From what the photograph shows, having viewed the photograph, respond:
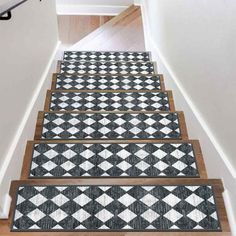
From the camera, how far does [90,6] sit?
5879 mm

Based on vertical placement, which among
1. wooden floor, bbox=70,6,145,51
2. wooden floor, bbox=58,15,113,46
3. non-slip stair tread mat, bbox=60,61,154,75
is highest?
wooden floor, bbox=58,15,113,46

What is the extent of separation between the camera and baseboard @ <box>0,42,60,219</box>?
161 cm

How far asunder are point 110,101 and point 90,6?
3.62m

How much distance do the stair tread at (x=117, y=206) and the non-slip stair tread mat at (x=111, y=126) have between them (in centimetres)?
62

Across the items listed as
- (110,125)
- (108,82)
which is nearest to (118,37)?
(108,82)

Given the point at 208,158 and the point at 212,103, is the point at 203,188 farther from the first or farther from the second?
the point at 212,103

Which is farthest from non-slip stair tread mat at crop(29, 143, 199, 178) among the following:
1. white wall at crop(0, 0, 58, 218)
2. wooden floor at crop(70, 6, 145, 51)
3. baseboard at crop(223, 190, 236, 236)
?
Result: wooden floor at crop(70, 6, 145, 51)

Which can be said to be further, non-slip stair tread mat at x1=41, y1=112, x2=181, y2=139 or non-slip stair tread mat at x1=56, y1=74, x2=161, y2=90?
non-slip stair tread mat at x1=56, y1=74, x2=161, y2=90

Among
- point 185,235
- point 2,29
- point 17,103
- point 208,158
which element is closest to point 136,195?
point 185,235

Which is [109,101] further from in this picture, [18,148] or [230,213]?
[230,213]

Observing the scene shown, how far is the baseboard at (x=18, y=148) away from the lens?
5.28ft

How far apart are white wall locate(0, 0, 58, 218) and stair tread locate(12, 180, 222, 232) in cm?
17

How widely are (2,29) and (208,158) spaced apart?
1.39 m

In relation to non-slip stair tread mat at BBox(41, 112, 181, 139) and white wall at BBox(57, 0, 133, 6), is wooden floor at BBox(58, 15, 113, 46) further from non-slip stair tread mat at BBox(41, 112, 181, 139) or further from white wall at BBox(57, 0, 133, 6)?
non-slip stair tread mat at BBox(41, 112, 181, 139)
